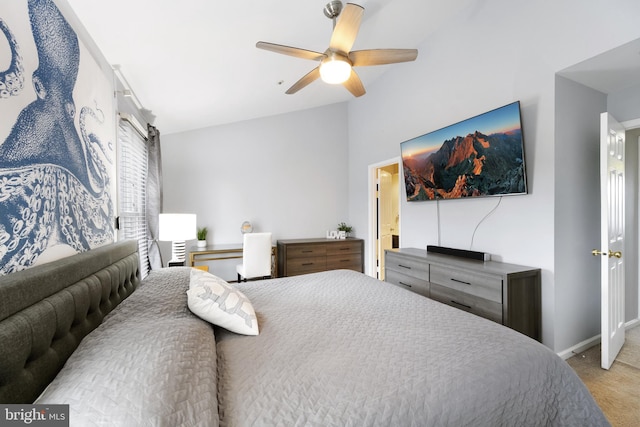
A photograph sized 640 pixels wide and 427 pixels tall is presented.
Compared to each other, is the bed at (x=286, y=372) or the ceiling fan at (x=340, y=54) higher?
the ceiling fan at (x=340, y=54)

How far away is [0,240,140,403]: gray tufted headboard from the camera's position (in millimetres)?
676

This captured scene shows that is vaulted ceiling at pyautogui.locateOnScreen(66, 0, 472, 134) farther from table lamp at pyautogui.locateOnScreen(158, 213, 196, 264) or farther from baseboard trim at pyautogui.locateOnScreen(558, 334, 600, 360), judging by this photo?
baseboard trim at pyautogui.locateOnScreen(558, 334, 600, 360)

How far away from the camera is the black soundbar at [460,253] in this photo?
2432mm

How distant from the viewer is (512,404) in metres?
0.95

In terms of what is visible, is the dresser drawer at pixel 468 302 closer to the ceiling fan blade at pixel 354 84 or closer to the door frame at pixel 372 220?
the door frame at pixel 372 220

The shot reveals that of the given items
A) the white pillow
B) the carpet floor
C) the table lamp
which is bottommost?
the carpet floor

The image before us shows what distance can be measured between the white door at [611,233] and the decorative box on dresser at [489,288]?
0.41 m

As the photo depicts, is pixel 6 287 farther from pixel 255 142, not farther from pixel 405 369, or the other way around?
pixel 255 142

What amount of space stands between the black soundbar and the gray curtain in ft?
9.98

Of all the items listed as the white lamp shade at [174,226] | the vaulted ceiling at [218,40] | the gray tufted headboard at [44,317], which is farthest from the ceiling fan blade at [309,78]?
the gray tufted headboard at [44,317]

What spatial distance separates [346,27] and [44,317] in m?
2.08

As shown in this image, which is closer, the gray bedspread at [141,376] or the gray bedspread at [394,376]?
the gray bedspread at [141,376]

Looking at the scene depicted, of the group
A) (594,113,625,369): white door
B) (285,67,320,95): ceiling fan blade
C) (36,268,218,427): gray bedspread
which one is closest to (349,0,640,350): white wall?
(594,113,625,369): white door

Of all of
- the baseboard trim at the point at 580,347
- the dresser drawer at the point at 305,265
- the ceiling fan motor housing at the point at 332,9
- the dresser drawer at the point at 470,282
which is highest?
the ceiling fan motor housing at the point at 332,9
